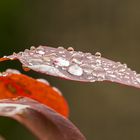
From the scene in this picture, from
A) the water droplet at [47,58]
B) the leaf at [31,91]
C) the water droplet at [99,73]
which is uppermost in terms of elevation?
the water droplet at [99,73]

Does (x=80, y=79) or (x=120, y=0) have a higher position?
(x=80, y=79)

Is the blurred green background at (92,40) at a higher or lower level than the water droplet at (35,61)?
lower

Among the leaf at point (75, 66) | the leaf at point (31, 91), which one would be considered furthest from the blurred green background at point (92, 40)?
the leaf at point (75, 66)

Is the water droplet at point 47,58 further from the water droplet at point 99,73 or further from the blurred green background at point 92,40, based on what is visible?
the blurred green background at point 92,40

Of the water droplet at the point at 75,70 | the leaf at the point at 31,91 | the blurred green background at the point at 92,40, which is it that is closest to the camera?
the water droplet at the point at 75,70

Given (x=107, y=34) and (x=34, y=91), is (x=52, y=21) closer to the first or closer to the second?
(x=107, y=34)

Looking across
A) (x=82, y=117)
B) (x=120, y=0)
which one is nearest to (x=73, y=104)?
(x=82, y=117)

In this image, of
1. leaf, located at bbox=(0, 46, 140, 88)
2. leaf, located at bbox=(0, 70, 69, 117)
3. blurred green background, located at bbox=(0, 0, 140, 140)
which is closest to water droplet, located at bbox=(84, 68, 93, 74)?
leaf, located at bbox=(0, 46, 140, 88)
